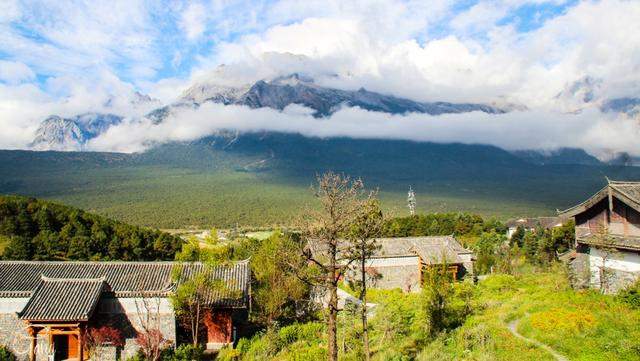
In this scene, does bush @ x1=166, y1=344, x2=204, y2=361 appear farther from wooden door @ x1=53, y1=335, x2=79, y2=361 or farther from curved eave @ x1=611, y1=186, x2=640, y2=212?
curved eave @ x1=611, y1=186, x2=640, y2=212

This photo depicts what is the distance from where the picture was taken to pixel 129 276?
25000mm

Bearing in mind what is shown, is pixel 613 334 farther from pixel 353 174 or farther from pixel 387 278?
pixel 353 174

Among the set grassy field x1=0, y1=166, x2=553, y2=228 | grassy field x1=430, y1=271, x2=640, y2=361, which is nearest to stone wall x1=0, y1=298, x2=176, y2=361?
grassy field x1=430, y1=271, x2=640, y2=361

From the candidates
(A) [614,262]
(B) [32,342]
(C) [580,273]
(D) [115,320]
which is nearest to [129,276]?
(D) [115,320]

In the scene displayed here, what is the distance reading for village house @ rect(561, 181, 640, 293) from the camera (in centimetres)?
1698

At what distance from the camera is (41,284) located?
71.4ft

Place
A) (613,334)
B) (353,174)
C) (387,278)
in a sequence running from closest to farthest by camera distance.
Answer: (613,334) → (387,278) → (353,174)

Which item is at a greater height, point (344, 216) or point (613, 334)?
point (344, 216)

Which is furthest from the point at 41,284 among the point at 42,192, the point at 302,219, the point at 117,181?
the point at 117,181

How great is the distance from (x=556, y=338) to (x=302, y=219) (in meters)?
8.49

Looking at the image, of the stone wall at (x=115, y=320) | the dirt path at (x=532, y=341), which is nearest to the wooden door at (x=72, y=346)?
the stone wall at (x=115, y=320)

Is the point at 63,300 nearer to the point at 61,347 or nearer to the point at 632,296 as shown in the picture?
the point at 61,347

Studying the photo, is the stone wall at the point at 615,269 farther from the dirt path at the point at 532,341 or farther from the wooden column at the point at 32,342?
the wooden column at the point at 32,342

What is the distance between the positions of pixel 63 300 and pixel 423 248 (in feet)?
92.2
